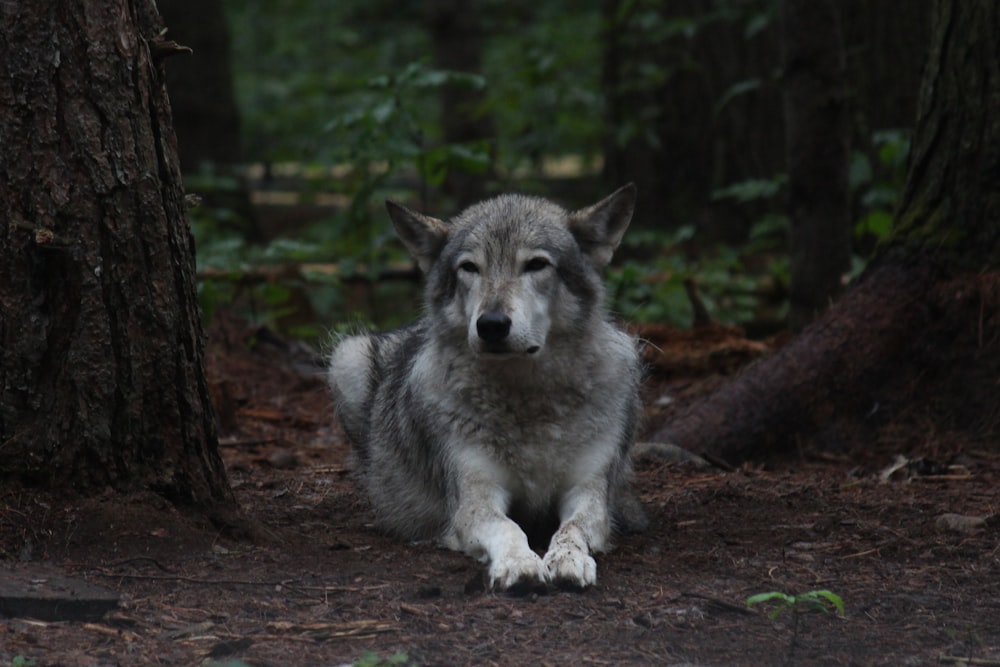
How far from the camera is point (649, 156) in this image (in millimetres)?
13688

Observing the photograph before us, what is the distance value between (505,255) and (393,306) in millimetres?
8563

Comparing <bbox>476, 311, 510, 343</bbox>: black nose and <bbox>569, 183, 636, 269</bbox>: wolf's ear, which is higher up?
<bbox>569, 183, 636, 269</bbox>: wolf's ear

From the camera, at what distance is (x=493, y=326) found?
477cm

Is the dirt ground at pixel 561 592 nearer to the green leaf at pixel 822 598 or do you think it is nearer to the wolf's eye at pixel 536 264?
the green leaf at pixel 822 598

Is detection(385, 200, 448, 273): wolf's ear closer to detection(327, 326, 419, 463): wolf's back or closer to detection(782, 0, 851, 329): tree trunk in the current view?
detection(327, 326, 419, 463): wolf's back

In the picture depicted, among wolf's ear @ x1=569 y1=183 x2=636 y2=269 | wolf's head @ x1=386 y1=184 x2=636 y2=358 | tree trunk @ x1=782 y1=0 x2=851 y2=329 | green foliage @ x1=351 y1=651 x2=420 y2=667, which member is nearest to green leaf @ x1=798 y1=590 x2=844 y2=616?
green foliage @ x1=351 y1=651 x2=420 y2=667

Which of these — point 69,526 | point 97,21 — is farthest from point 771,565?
point 97,21

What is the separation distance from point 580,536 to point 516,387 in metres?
0.82

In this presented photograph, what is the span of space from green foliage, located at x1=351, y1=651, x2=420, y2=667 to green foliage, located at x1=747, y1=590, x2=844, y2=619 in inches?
41.6

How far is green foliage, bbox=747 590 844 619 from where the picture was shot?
3529 millimetres

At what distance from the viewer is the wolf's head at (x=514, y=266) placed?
486cm

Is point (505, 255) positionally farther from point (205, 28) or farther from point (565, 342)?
point (205, 28)

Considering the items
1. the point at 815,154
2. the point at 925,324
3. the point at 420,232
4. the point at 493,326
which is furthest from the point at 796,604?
the point at 815,154

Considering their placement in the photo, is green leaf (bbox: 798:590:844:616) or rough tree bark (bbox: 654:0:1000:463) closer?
green leaf (bbox: 798:590:844:616)
